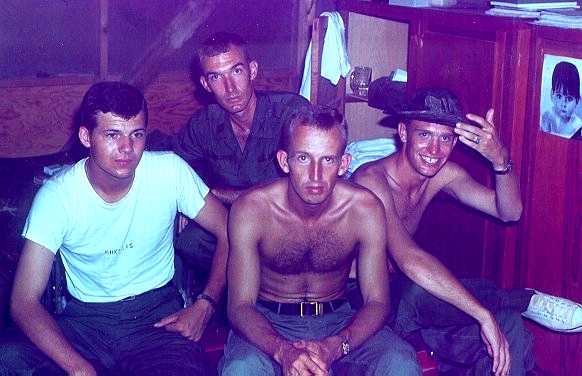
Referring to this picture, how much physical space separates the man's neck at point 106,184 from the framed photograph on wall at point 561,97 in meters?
1.91

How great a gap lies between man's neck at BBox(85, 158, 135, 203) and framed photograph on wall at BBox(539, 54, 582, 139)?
1912mm

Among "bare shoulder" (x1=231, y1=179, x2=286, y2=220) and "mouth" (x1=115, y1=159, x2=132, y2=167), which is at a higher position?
"mouth" (x1=115, y1=159, x2=132, y2=167)

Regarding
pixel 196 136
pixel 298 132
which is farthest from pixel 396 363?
pixel 196 136

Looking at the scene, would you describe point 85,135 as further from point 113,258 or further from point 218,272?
point 218,272

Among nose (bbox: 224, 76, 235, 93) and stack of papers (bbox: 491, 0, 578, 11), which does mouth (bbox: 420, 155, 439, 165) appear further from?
nose (bbox: 224, 76, 235, 93)

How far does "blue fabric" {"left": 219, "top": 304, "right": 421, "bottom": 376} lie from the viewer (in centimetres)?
304

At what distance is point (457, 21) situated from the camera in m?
4.17

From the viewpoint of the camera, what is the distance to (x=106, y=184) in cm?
330

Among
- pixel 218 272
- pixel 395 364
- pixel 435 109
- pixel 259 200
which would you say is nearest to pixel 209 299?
pixel 218 272

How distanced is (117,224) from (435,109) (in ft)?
5.15

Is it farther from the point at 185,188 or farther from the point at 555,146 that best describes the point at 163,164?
the point at 555,146

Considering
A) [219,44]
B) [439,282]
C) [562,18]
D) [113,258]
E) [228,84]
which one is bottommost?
[439,282]

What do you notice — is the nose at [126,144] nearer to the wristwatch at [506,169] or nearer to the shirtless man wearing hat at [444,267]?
the shirtless man wearing hat at [444,267]

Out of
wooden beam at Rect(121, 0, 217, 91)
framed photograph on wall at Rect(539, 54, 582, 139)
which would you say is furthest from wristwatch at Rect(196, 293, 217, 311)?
wooden beam at Rect(121, 0, 217, 91)
